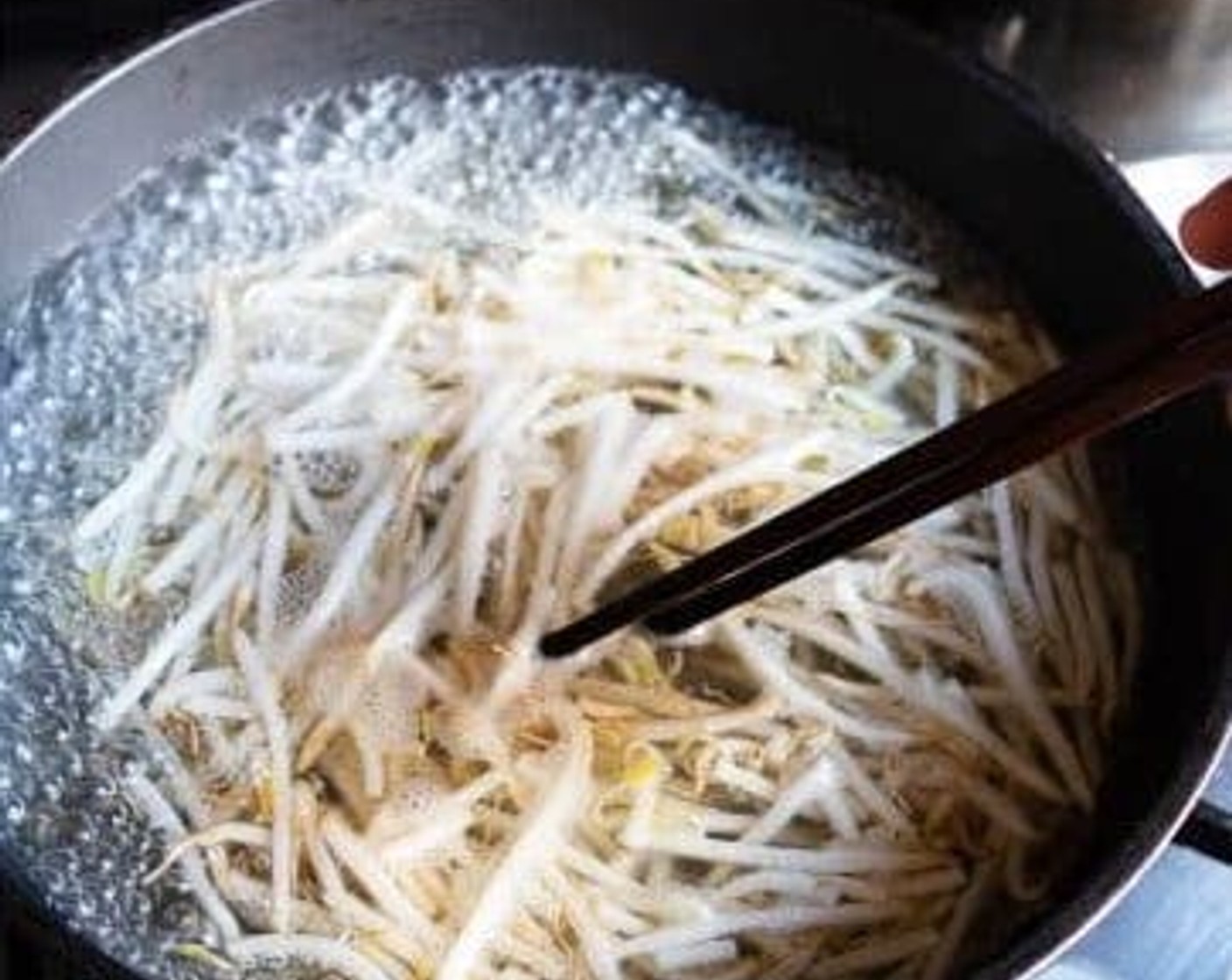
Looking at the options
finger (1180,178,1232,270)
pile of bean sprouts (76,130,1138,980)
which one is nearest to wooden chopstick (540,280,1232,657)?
pile of bean sprouts (76,130,1138,980)

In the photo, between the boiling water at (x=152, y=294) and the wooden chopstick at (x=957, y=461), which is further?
the boiling water at (x=152, y=294)

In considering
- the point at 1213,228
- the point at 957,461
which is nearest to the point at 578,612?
the point at 957,461

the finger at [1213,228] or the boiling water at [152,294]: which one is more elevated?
the finger at [1213,228]

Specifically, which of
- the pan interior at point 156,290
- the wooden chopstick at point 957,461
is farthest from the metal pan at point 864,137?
the wooden chopstick at point 957,461

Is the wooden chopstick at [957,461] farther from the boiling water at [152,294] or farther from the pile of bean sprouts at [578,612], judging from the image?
the boiling water at [152,294]

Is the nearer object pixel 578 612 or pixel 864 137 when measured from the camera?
pixel 578 612

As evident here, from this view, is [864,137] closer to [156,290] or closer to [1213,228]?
[1213,228]

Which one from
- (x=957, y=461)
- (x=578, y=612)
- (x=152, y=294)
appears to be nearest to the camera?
(x=957, y=461)

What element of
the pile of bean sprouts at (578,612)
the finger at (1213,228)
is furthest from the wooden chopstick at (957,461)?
the finger at (1213,228)
